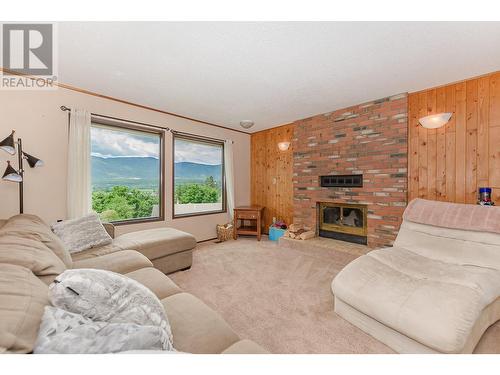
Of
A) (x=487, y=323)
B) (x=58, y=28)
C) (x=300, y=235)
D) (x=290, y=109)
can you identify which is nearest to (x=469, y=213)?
(x=487, y=323)

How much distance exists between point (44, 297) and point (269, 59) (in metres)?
2.30

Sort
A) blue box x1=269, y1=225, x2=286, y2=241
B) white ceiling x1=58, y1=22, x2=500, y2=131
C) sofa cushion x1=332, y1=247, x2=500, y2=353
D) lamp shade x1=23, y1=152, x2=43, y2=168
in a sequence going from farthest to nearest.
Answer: blue box x1=269, y1=225, x2=286, y2=241
lamp shade x1=23, y1=152, x2=43, y2=168
white ceiling x1=58, y1=22, x2=500, y2=131
sofa cushion x1=332, y1=247, x2=500, y2=353

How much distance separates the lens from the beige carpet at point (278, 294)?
1.61m

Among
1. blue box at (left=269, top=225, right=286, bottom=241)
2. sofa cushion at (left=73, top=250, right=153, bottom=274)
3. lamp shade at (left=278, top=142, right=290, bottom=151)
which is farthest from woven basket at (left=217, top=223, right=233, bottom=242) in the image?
sofa cushion at (left=73, top=250, right=153, bottom=274)

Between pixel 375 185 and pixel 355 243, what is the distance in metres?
0.96

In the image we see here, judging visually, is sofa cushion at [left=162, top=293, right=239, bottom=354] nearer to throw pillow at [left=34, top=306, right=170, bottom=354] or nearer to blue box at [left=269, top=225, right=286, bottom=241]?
throw pillow at [left=34, top=306, right=170, bottom=354]

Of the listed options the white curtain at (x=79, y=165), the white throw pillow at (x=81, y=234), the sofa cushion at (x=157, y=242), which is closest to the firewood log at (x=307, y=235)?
the sofa cushion at (x=157, y=242)

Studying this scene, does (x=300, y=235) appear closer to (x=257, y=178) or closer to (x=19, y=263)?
(x=257, y=178)

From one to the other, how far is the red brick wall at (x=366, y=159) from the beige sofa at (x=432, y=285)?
739 millimetres

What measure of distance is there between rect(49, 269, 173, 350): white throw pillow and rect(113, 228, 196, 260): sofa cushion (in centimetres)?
151

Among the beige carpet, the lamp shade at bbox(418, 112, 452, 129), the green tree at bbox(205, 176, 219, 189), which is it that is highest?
the lamp shade at bbox(418, 112, 452, 129)

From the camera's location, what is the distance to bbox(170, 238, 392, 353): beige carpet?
5.27 ft

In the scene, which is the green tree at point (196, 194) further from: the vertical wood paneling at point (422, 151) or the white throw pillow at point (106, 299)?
the vertical wood paneling at point (422, 151)

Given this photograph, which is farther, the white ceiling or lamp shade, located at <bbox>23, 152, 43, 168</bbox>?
lamp shade, located at <bbox>23, 152, 43, 168</bbox>
